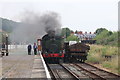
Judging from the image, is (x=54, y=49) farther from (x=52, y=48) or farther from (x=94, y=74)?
(x=94, y=74)

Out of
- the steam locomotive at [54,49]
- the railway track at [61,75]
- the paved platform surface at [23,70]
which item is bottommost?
the railway track at [61,75]

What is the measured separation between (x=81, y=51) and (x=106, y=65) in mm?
7120

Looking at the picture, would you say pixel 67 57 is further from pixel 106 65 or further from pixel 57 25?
pixel 106 65

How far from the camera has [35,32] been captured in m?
44.2

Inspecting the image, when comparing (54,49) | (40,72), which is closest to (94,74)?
(40,72)

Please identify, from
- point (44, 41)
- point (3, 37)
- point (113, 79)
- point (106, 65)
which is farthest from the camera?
point (3, 37)

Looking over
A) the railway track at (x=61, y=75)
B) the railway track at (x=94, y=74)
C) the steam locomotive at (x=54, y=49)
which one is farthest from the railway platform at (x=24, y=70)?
the steam locomotive at (x=54, y=49)

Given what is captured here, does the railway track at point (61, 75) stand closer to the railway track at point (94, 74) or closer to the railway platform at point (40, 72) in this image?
the railway track at point (94, 74)

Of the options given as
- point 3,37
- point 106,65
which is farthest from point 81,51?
point 3,37

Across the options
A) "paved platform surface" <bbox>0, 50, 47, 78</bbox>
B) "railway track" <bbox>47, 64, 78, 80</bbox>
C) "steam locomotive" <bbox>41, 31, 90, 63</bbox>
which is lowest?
"railway track" <bbox>47, 64, 78, 80</bbox>

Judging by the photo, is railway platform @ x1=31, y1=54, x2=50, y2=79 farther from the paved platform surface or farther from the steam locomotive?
the steam locomotive

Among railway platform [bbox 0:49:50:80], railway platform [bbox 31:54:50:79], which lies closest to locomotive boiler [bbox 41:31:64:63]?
railway platform [bbox 0:49:50:80]

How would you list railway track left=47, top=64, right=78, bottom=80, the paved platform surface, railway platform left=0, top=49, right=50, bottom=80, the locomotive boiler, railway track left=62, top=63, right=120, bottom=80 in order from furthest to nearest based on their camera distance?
the locomotive boiler
railway track left=47, top=64, right=78, bottom=80
railway track left=62, top=63, right=120, bottom=80
the paved platform surface
railway platform left=0, top=49, right=50, bottom=80

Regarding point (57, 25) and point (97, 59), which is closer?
point (97, 59)
